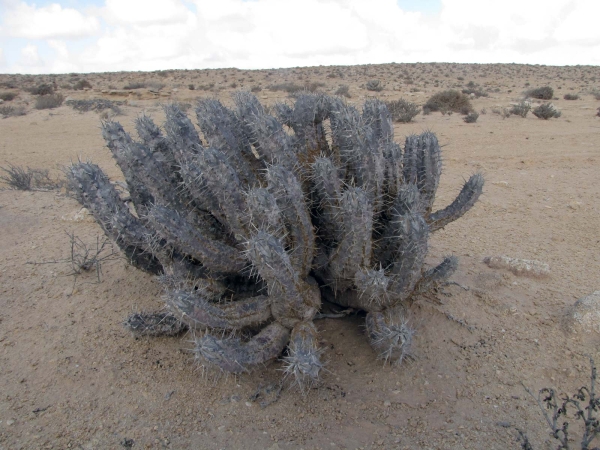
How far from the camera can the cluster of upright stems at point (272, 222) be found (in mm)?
2779

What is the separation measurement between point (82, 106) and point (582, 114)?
18160mm

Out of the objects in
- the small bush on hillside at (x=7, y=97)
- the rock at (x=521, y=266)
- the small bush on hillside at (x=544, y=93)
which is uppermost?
the small bush on hillside at (x=544, y=93)

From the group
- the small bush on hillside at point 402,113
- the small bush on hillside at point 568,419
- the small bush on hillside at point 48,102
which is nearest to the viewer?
the small bush on hillside at point 568,419

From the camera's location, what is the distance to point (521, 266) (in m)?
4.40

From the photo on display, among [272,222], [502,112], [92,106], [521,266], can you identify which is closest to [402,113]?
[502,112]

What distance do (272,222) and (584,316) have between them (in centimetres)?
252

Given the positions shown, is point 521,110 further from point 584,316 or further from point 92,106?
point 92,106

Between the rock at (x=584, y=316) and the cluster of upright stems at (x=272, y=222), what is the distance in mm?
1024

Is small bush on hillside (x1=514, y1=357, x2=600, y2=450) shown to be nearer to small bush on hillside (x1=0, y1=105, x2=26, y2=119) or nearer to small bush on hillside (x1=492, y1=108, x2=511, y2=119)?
small bush on hillside (x1=492, y1=108, x2=511, y2=119)

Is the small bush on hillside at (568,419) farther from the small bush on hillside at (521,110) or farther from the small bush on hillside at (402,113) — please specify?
the small bush on hillside at (521,110)

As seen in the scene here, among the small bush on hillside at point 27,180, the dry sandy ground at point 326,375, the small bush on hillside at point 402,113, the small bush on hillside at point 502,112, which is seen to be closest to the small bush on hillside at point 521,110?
the small bush on hillside at point 502,112

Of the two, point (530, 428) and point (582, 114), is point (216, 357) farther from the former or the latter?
point (582, 114)

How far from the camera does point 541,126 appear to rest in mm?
13008

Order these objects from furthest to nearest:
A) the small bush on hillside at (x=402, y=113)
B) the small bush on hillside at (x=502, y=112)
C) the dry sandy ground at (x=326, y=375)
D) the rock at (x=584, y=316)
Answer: the small bush on hillside at (x=502, y=112), the small bush on hillside at (x=402, y=113), the rock at (x=584, y=316), the dry sandy ground at (x=326, y=375)
